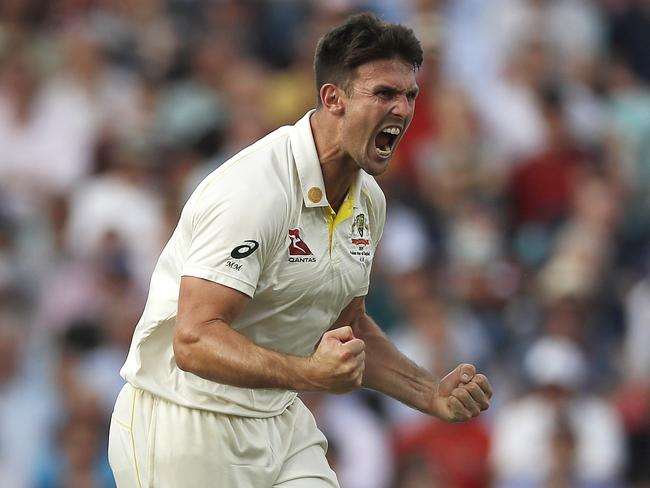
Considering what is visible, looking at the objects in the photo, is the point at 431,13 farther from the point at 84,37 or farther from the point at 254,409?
the point at 254,409

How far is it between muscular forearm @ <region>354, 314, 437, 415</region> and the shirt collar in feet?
2.54

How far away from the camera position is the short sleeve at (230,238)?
4.43 metres

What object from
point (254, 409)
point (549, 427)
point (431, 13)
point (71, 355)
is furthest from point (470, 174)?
point (254, 409)

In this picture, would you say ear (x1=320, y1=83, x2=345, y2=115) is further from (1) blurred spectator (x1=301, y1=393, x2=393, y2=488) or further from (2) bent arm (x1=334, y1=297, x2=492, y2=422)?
(1) blurred spectator (x1=301, y1=393, x2=393, y2=488)

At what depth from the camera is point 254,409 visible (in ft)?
15.9

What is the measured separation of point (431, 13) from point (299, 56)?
1.01 metres

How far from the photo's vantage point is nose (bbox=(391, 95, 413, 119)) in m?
4.76

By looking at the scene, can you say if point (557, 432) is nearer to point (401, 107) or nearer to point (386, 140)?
point (386, 140)

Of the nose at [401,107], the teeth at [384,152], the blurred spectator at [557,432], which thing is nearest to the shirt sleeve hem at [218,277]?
the teeth at [384,152]

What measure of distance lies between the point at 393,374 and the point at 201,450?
886mm

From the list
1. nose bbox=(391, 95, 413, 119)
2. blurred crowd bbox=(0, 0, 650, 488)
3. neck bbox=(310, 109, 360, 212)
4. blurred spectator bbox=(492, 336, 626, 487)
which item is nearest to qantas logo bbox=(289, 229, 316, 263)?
neck bbox=(310, 109, 360, 212)

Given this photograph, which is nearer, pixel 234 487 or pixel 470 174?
pixel 234 487

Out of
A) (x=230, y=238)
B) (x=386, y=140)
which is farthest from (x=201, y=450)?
(x=386, y=140)

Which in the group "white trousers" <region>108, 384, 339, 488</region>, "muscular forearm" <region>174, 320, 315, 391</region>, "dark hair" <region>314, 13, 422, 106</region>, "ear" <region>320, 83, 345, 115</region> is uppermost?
"dark hair" <region>314, 13, 422, 106</region>
